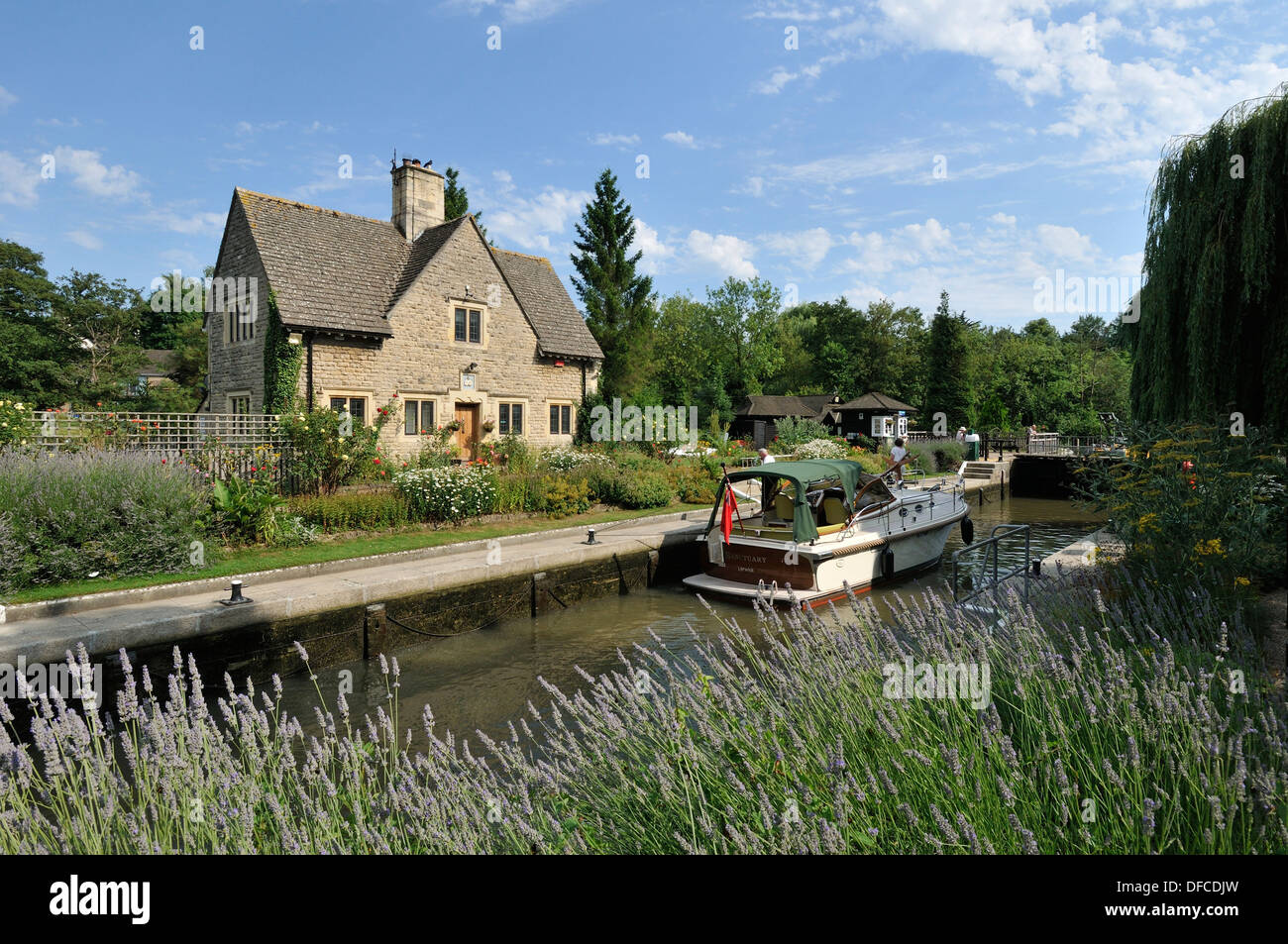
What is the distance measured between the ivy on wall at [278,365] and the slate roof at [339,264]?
0.40m

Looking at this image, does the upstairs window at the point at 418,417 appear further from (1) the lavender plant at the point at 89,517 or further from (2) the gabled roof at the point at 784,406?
(2) the gabled roof at the point at 784,406

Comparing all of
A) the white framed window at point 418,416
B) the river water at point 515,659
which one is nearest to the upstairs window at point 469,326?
the white framed window at point 418,416

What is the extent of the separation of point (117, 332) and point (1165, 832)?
51.0 metres

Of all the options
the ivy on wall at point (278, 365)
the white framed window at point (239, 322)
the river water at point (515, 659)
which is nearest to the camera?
the river water at point (515, 659)

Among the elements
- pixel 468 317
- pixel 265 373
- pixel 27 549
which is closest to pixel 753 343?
pixel 468 317

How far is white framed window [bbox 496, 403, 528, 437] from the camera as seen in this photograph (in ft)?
82.4

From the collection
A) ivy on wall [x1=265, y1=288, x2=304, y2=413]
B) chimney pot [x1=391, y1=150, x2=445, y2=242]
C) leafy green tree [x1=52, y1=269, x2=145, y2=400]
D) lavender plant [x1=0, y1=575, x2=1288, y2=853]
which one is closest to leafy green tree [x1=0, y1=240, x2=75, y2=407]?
leafy green tree [x1=52, y1=269, x2=145, y2=400]

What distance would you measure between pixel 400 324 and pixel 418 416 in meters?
2.97

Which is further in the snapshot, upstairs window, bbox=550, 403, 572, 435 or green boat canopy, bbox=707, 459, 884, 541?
upstairs window, bbox=550, 403, 572, 435

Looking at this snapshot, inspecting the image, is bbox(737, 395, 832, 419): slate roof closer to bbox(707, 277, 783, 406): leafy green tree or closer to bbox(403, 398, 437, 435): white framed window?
bbox(707, 277, 783, 406): leafy green tree

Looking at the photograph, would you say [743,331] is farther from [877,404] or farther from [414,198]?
[414,198]

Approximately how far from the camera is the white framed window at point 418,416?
2253 cm

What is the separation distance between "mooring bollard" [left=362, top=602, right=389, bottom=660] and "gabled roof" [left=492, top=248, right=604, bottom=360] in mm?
16826

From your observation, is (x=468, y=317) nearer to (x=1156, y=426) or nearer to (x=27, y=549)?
(x=27, y=549)
